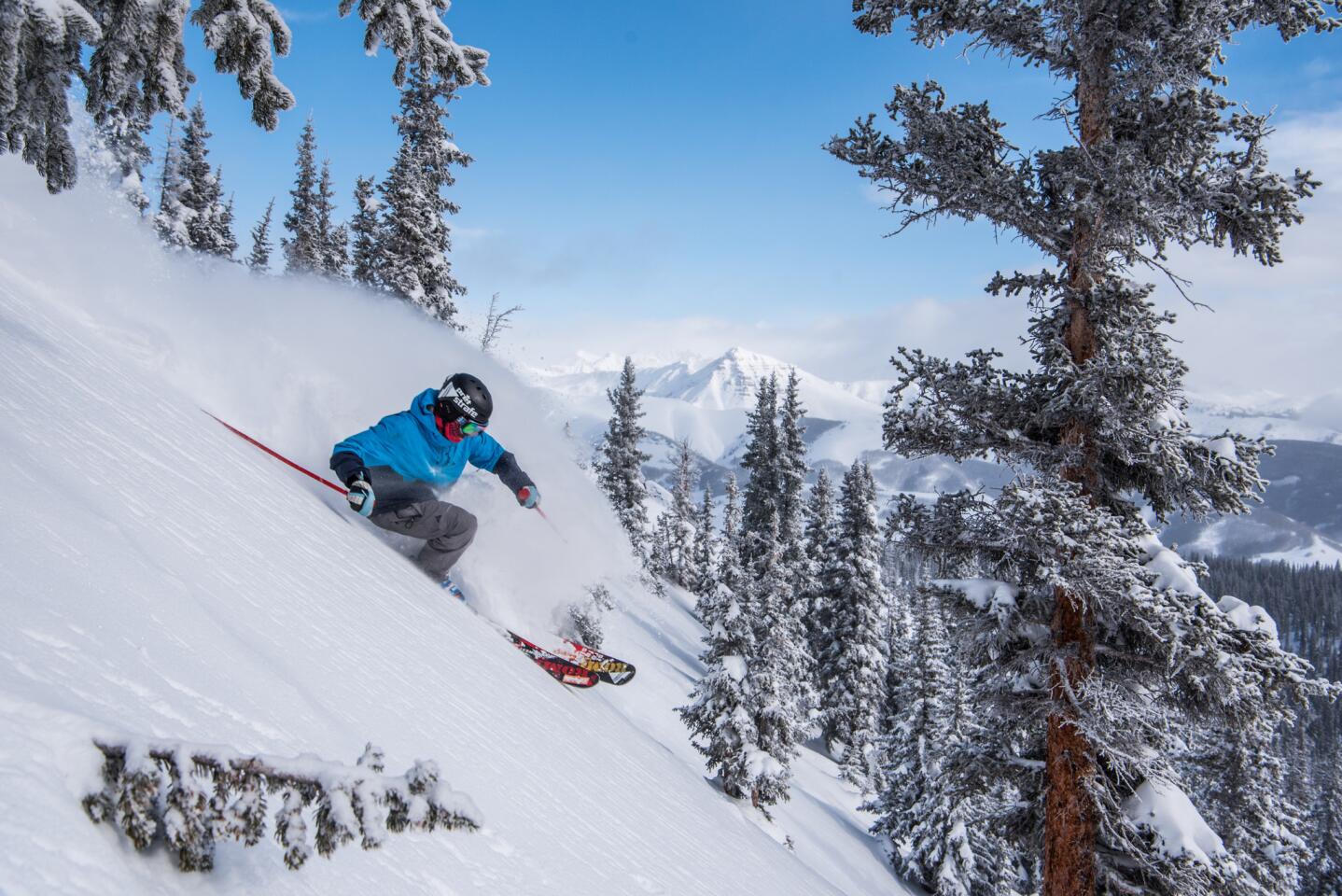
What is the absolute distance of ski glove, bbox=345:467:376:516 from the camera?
627 centimetres

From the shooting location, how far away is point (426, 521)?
699cm

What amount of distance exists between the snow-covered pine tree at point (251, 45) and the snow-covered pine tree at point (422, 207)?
20.1 m

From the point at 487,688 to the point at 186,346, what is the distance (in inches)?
242

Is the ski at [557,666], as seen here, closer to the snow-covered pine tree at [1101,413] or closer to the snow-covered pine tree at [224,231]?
the snow-covered pine tree at [1101,413]

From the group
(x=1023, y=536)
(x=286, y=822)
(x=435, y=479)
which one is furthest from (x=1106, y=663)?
(x=286, y=822)

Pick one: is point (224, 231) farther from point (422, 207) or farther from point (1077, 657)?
point (1077, 657)

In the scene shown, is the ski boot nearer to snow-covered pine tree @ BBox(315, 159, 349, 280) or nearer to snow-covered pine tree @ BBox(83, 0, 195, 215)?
snow-covered pine tree @ BBox(83, 0, 195, 215)

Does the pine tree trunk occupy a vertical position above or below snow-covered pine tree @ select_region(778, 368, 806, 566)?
below

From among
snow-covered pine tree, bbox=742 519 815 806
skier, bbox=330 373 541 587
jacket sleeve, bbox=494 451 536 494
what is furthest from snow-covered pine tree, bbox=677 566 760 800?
skier, bbox=330 373 541 587

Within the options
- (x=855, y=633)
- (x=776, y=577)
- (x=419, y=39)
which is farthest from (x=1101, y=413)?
(x=855, y=633)

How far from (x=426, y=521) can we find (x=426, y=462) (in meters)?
0.63

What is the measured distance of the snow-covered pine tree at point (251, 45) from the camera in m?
4.88

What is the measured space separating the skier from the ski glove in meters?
0.17

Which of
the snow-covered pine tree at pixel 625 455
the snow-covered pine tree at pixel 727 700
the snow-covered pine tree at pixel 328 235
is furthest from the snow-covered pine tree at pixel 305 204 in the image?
the snow-covered pine tree at pixel 727 700
